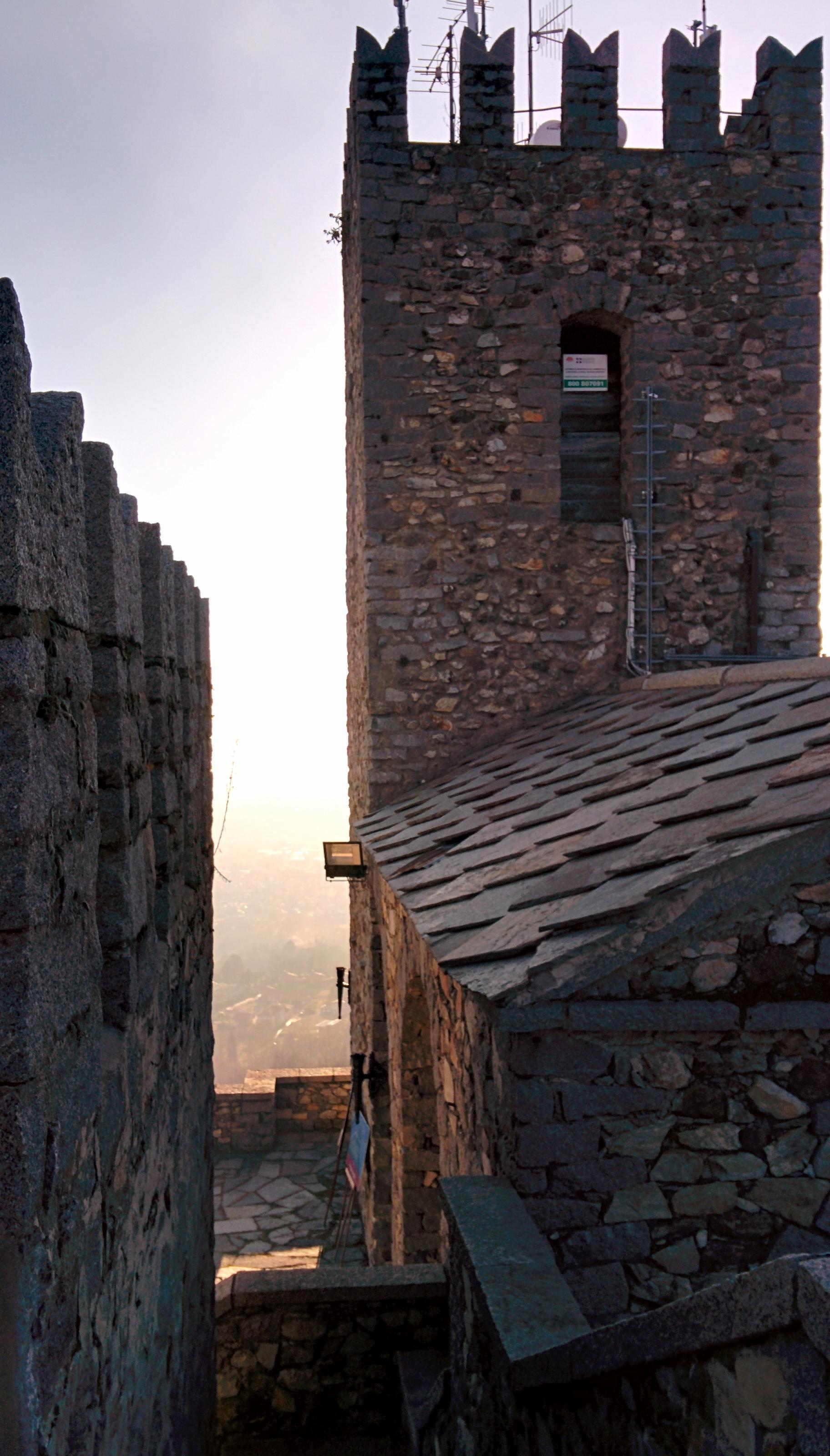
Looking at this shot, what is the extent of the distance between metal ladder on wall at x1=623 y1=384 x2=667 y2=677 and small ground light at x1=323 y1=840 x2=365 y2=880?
2.47 metres

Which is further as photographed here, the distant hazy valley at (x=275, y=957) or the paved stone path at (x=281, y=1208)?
the distant hazy valley at (x=275, y=957)

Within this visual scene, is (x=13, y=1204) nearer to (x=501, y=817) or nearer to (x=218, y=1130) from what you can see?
(x=501, y=817)

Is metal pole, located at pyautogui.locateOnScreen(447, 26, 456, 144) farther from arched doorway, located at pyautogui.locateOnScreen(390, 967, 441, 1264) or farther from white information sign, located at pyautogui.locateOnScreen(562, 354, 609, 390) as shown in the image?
arched doorway, located at pyautogui.locateOnScreen(390, 967, 441, 1264)

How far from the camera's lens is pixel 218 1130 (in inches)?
402

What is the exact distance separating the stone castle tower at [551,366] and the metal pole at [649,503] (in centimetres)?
9

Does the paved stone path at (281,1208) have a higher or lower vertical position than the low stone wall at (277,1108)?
lower

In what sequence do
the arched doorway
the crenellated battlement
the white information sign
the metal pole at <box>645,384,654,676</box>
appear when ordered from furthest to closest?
the white information sign < the metal pole at <box>645,384,654,676</box> < the crenellated battlement < the arched doorway

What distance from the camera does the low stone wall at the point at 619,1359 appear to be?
3.93 ft

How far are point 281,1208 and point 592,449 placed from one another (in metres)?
7.20

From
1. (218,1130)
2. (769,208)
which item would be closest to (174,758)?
(769,208)

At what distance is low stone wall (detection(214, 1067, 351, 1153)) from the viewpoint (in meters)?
10.3

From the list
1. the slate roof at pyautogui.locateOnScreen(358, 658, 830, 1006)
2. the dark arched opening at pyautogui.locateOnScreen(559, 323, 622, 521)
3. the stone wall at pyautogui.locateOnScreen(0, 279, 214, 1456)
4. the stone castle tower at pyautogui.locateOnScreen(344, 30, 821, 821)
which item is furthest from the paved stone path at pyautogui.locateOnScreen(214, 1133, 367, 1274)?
the dark arched opening at pyautogui.locateOnScreen(559, 323, 622, 521)

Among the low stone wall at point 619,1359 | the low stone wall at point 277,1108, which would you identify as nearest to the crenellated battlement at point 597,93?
the low stone wall at point 619,1359

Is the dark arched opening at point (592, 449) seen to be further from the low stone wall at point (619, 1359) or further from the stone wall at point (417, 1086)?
the low stone wall at point (619, 1359)
